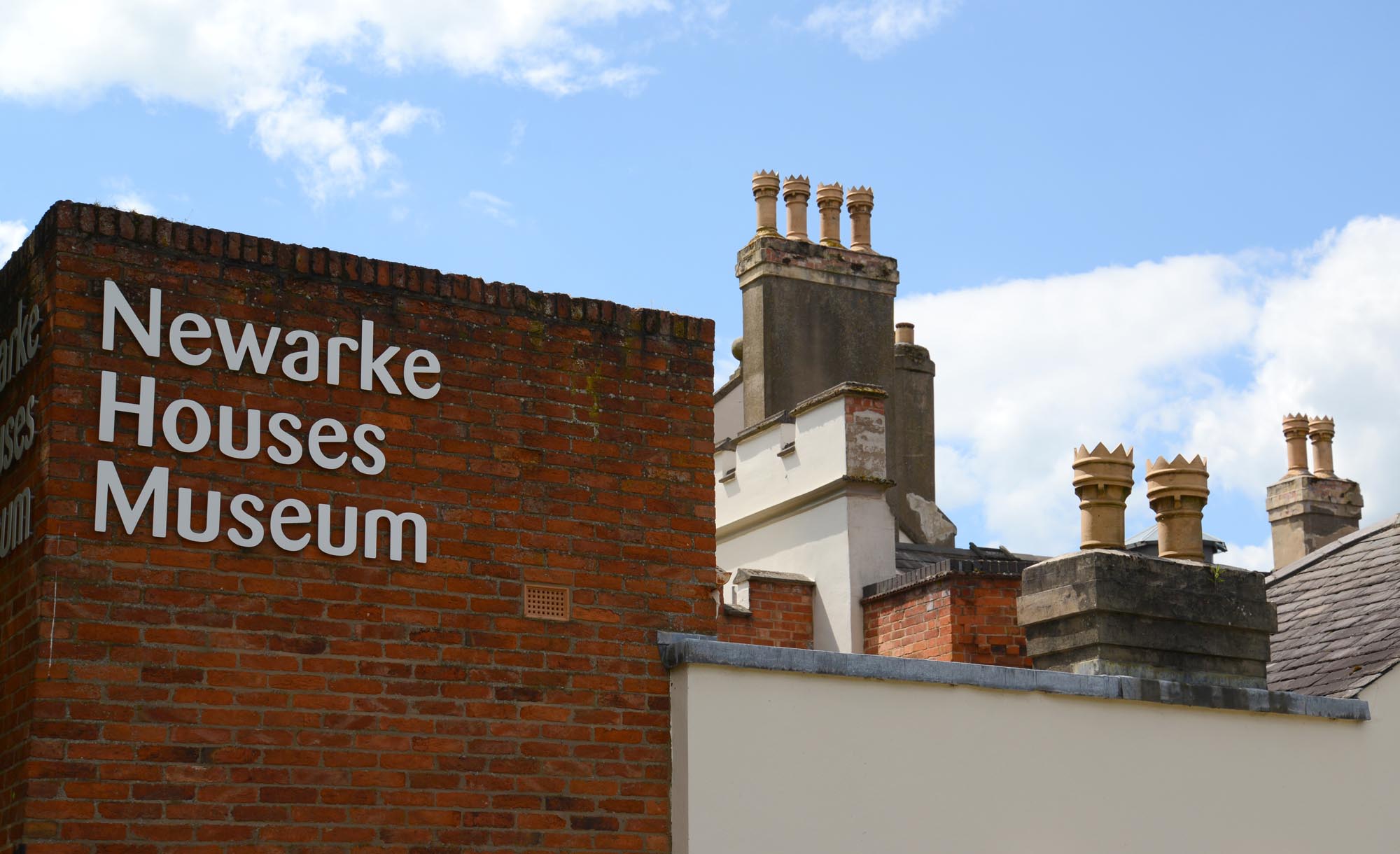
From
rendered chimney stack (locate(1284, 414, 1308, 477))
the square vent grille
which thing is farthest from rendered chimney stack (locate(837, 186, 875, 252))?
the square vent grille

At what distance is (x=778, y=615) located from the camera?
16.3 m

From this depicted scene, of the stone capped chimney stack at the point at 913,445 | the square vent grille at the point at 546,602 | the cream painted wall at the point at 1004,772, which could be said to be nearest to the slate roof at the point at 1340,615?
the cream painted wall at the point at 1004,772

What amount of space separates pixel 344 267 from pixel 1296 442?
19329 mm

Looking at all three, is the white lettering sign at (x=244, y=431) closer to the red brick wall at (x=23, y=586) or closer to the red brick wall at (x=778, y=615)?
the red brick wall at (x=23, y=586)

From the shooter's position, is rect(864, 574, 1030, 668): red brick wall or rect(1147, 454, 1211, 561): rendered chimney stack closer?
rect(1147, 454, 1211, 561): rendered chimney stack

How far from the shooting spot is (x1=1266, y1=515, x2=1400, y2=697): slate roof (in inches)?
406

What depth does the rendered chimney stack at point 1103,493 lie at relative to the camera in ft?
31.3

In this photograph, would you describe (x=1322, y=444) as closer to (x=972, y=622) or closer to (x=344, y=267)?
(x=972, y=622)

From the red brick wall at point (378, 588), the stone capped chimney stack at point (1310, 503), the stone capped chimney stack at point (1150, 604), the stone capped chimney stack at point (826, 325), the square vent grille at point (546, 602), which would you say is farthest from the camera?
the stone capped chimney stack at point (1310, 503)

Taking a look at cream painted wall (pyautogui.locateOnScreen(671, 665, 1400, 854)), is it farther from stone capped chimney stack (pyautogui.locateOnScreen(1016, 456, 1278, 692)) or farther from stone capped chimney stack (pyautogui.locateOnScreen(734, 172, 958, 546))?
stone capped chimney stack (pyautogui.locateOnScreen(734, 172, 958, 546))

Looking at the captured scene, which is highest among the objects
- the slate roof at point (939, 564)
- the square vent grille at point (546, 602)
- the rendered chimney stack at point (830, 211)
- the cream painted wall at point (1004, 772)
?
the rendered chimney stack at point (830, 211)

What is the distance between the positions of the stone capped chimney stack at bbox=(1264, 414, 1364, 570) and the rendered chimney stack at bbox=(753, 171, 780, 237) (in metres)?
8.69

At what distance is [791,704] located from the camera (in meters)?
7.94

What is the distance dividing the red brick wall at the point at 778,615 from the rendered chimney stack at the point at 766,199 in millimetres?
5246
